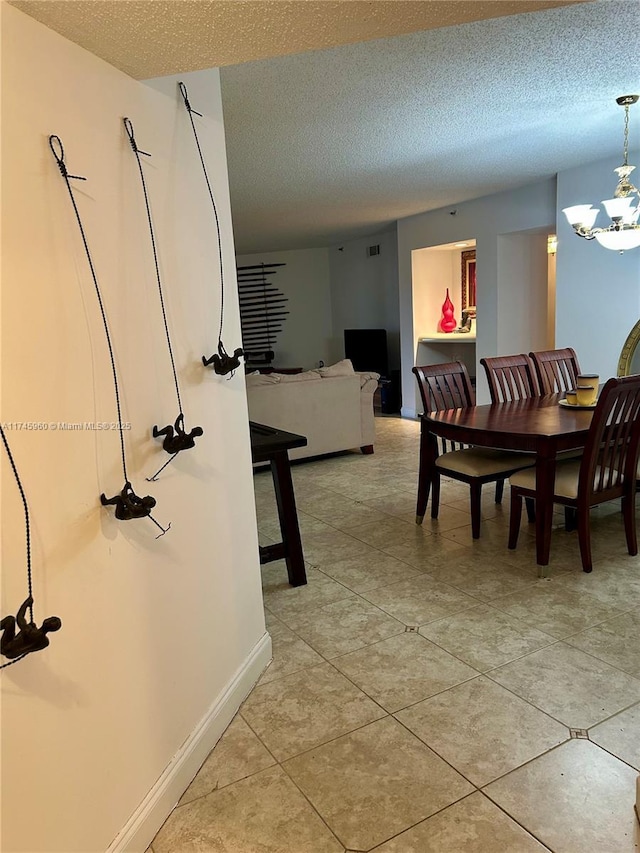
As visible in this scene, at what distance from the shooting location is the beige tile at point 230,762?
1.67 metres

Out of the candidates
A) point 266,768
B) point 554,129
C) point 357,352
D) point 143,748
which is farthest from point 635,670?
point 357,352

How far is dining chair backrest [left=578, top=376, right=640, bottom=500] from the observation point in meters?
2.74

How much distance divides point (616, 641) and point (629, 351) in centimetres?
311

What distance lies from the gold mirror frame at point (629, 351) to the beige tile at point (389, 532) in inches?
93.3

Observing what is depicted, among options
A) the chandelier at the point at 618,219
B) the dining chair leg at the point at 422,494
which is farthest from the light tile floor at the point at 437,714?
the chandelier at the point at 618,219

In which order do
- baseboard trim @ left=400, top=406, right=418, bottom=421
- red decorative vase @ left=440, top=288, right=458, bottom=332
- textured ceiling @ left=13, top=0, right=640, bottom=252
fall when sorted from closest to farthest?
1. textured ceiling @ left=13, top=0, right=640, bottom=252
2. red decorative vase @ left=440, top=288, right=458, bottom=332
3. baseboard trim @ left=400, top=406, right=418, bottom=421

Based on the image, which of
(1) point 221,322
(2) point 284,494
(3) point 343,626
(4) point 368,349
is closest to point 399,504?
(2) point 284,494

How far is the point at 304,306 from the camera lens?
9.84 metres

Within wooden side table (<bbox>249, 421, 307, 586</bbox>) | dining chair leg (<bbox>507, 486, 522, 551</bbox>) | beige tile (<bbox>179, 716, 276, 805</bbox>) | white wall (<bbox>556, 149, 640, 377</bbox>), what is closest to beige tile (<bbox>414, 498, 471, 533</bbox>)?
dining chair leg (<bbox>507, 486, 522, 551</bbox>)

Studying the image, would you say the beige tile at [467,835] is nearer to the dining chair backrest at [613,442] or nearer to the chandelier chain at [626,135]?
the dining chair backrest at [613,442]

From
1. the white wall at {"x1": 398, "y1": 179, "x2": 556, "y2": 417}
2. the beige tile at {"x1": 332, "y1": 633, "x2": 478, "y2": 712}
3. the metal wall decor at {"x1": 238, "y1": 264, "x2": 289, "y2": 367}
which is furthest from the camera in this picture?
the metal wall decor at {"x1": 238, "y1": 264, "x2": 289, "y2": 367}

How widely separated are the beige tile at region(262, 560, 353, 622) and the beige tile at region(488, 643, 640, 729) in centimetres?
89

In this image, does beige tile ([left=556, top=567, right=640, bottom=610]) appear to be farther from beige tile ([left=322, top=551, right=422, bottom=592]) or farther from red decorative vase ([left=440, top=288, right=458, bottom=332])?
red decorative vase ([left=440, top=288, right=458, bottom=332])

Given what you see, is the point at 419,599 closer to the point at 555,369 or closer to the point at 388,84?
the point at 555,369
